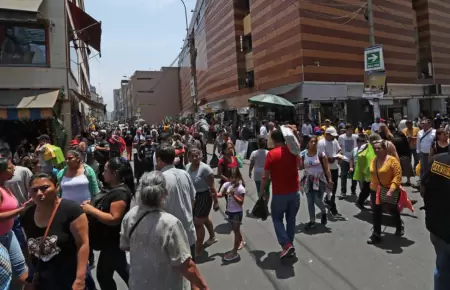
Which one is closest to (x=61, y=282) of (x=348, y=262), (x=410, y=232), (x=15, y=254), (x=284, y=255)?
(x=15, y=254)

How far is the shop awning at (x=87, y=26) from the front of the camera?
1431 cm

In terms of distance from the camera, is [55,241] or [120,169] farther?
[120,169]

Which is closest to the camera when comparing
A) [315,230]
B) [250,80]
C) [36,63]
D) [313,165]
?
[315,230]

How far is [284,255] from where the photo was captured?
4270 mm

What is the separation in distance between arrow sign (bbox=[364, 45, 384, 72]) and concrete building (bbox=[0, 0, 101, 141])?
10.9m

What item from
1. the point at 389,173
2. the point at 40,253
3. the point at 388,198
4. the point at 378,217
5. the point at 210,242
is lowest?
the point at 210,242

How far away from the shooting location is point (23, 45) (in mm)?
11766

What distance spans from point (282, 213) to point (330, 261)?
86 cm

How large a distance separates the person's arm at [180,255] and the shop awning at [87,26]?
14174 mm

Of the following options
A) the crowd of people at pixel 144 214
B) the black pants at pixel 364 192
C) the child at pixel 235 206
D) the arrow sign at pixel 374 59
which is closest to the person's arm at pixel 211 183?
the crowd of people at pixel 144 214

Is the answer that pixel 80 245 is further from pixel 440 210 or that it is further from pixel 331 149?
pixel 331 149

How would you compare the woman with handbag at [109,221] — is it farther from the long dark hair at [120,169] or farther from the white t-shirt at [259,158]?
the white t-shirt at [259,158]

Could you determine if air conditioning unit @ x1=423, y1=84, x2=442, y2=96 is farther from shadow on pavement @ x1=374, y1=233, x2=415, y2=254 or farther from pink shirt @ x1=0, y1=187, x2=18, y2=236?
pink shirt @ x1=0, y1=187, x2=18, y2=236

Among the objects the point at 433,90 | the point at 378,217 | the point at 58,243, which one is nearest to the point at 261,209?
the point at 378,217
